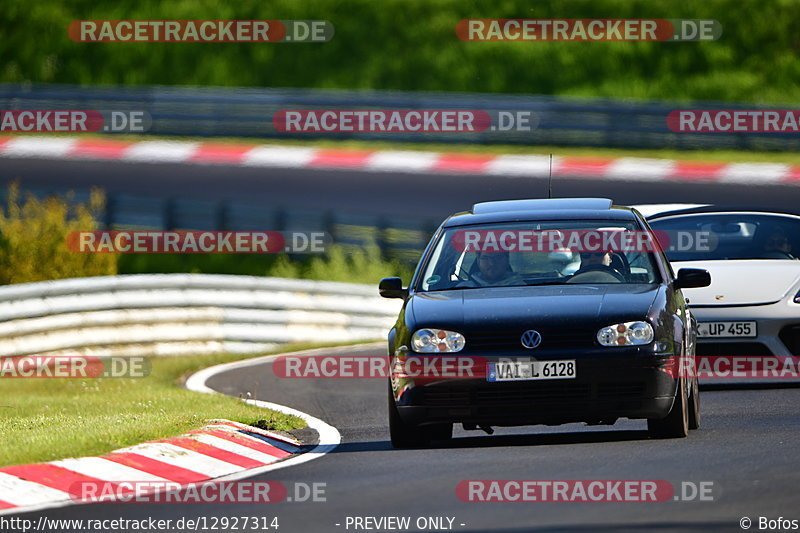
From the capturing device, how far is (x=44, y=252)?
22.9m

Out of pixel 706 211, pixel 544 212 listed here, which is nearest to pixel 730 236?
pixel 706 211

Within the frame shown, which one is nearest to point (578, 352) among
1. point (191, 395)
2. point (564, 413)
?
point (564, 413)

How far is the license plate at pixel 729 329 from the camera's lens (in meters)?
13.9

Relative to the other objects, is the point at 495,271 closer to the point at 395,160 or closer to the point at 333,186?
the point at 333,186

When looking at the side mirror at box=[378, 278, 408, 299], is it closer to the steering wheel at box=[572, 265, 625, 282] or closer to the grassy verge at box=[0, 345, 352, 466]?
the steering wheel at box=[572, 265, 625, 282]

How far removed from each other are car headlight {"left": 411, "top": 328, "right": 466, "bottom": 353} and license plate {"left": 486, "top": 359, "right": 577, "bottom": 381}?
24 centimetres

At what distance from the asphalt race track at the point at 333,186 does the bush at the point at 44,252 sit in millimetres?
5312

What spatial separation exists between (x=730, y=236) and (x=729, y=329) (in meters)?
1.23

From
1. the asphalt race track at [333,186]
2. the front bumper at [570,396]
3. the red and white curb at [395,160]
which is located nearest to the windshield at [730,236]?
the front bumper at [570,396]

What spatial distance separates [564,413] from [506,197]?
720 inches

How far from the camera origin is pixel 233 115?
30734 mm

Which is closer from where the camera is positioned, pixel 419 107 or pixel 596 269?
pixel 596 269

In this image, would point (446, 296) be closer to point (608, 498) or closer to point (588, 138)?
point (608, 498)

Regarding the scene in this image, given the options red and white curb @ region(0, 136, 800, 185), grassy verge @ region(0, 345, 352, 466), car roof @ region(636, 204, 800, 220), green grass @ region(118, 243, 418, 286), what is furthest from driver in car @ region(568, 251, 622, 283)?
red and white curb @ region(0, 136, 800, 185)
